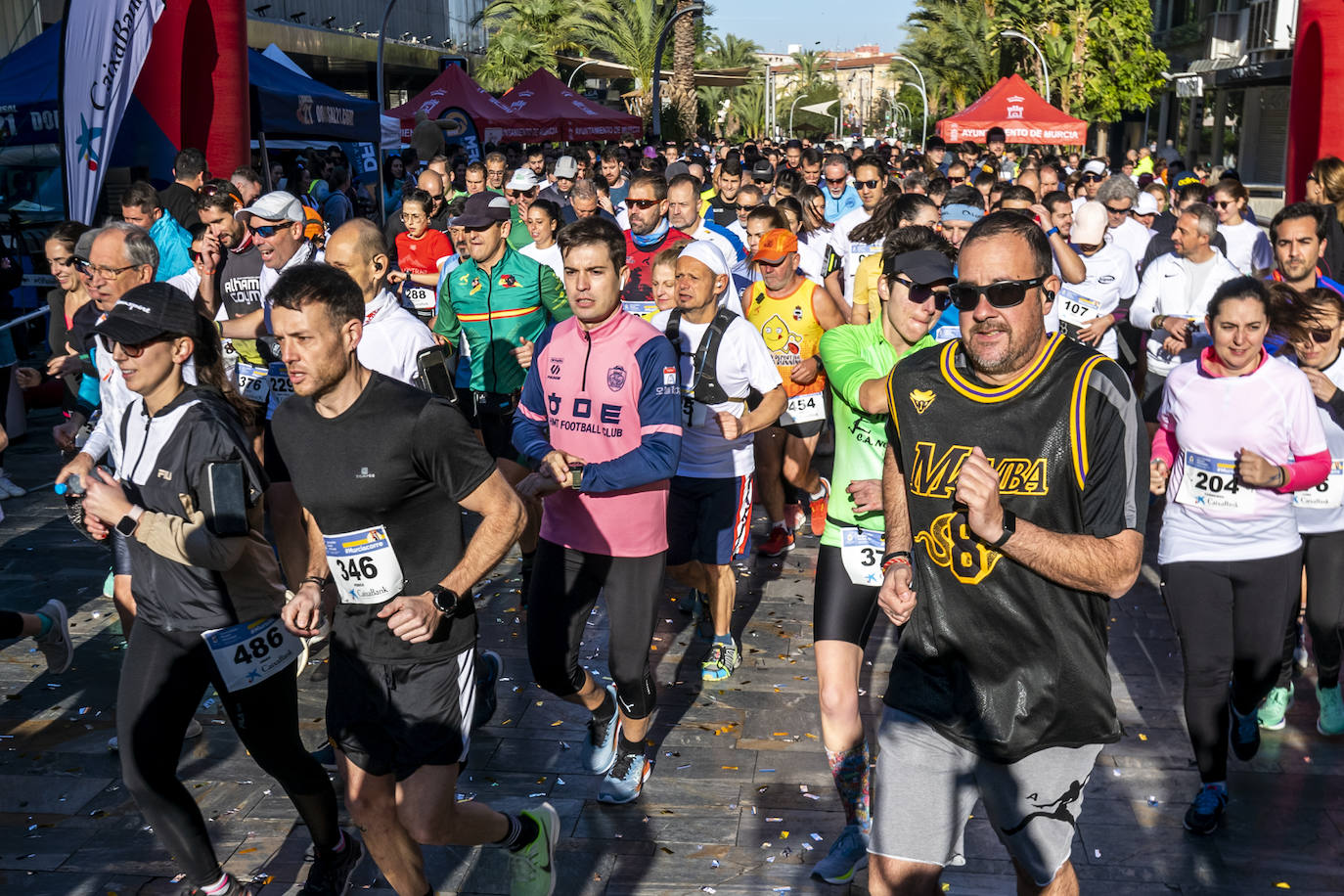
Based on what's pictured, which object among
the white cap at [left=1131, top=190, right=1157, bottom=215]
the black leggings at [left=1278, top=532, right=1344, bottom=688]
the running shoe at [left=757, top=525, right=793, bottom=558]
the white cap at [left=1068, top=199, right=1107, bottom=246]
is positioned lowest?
the running shoe at [left=757, top=525, right=793, bottom=558]

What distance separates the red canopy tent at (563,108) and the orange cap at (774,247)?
19.8 m

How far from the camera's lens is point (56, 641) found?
6152 mm

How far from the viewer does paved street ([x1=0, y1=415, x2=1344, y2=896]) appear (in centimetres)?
446

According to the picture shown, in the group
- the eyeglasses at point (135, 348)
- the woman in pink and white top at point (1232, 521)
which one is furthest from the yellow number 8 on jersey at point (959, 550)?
the eyeglasses at point (135, 348)

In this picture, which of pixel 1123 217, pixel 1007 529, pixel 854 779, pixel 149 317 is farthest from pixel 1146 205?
pixel 149 317

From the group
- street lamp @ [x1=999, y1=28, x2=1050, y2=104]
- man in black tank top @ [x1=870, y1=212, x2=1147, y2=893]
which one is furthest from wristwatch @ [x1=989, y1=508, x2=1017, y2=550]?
street lamp @ [x1=999, y1=28, x2=1050, y2=104]

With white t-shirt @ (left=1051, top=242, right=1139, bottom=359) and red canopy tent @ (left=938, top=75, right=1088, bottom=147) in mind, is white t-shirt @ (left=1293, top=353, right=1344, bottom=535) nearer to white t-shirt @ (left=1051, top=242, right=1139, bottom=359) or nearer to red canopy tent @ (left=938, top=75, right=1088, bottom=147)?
white t-shirt @ (left=1051, top=242, right=1139, bottom=359)

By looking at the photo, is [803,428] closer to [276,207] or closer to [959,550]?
[276,207]

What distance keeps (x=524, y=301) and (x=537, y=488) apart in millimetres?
2772

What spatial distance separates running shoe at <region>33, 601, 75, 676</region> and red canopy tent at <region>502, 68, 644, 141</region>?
21.0 m

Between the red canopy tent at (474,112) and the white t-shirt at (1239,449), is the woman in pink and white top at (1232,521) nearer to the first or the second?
the white t-shirt at (1239,449)

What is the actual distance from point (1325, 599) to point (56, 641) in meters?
5.65

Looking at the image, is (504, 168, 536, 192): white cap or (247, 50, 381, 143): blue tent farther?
(247, 50, 381, 143): blue tent

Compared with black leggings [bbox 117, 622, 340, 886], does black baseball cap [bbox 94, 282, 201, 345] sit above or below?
above
